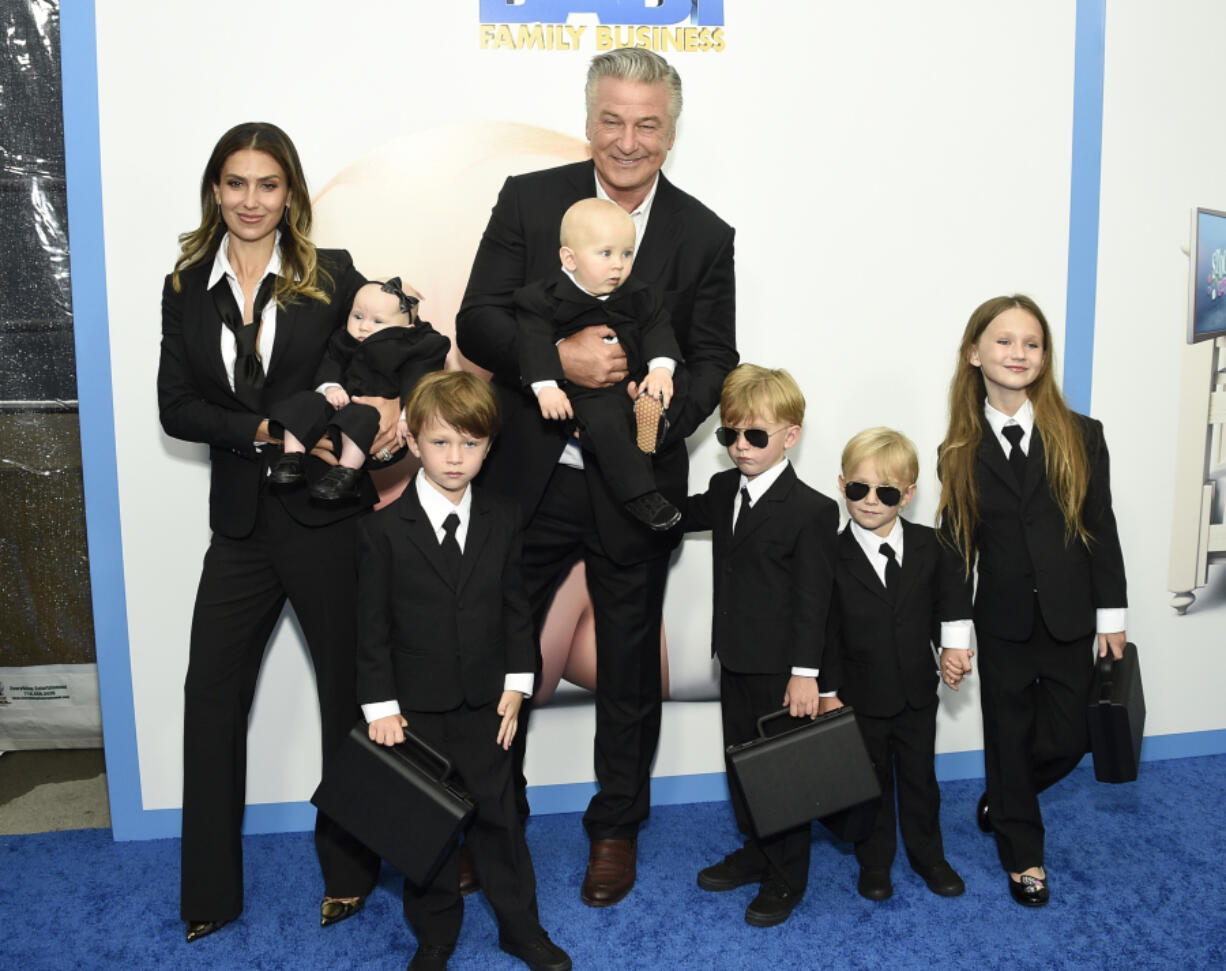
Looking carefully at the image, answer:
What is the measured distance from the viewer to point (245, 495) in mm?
2730

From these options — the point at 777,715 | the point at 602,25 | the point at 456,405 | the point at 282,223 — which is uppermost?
the point at 602,25

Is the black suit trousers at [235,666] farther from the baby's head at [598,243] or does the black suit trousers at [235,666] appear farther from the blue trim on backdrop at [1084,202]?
the blue trim on backdrop at [1084,202]

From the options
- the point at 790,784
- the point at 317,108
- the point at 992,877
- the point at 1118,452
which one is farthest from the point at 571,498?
the point at 1118,452

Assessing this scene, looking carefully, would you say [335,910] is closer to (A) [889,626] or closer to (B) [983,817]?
(A) [889,626]

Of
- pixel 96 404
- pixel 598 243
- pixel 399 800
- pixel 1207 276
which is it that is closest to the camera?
pixel 399 800

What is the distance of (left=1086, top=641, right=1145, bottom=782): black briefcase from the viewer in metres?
2.82

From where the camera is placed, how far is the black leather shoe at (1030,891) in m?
2.90

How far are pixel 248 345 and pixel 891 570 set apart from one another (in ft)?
5.87

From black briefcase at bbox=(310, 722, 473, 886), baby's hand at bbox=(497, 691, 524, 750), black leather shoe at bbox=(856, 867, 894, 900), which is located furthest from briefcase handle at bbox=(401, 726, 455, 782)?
black leather shoe at bbox=(856, 867, 894, 900)

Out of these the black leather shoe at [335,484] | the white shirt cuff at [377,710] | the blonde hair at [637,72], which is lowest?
the white shirt cuff at [377,710]

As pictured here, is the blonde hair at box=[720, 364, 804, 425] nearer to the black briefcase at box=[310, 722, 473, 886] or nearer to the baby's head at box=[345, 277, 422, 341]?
the baby's head at box=[345, 277, 422, 341]

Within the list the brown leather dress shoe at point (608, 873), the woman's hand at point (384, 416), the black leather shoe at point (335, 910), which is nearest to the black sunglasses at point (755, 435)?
the woman's hand at point (384, 416)

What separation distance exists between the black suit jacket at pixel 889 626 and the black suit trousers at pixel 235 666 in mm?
1319

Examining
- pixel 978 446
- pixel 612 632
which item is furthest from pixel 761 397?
pixel 612 632
